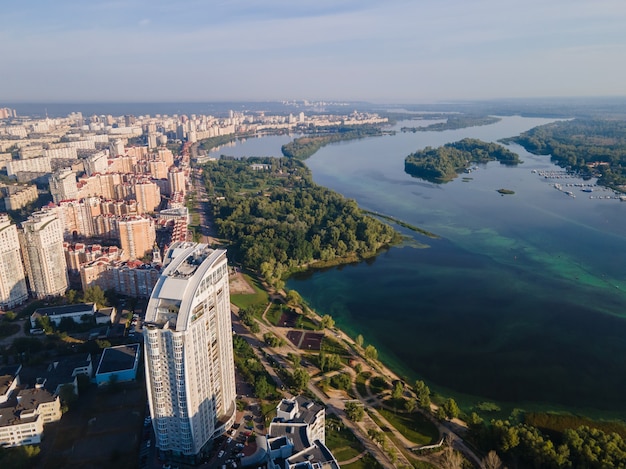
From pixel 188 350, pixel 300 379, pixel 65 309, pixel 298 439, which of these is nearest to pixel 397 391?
pixel 300 379

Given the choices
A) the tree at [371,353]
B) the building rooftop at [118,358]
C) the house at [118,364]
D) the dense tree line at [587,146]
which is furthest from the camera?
the dense tree line at [587,146]

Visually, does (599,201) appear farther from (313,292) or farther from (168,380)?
(168,380)

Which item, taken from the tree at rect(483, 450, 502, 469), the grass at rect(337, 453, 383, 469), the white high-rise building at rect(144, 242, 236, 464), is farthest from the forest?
the tree at rect(483, 450, 502, 469)

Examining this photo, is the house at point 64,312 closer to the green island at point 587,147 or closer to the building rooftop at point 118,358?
the building rooftop at point 118,358

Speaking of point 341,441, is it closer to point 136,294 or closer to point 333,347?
point 333,347

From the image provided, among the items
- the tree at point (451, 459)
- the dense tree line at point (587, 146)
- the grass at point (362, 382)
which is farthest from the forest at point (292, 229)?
the dense tree line at point (587, 146)

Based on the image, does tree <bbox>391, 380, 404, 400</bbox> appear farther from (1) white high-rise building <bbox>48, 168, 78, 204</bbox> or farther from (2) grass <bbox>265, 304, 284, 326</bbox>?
(1) white high-rise building <bbox>48, 168, 78, 204</bbox>

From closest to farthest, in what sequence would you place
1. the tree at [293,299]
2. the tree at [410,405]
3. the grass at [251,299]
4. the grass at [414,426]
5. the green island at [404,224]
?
the grass at [414,426]
the tree at [410,405]
the tree at [293,299]
the grass at [251,299]
the green island at [404,224]
